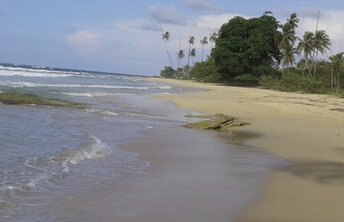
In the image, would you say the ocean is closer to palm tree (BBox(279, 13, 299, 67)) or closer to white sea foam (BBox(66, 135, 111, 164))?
white sea foam (BBox(66, 135, 111, 164))

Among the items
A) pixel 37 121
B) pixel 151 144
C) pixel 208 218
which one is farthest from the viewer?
pixel 37 121

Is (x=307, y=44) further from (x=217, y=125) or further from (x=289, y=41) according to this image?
(x=217, y=125)

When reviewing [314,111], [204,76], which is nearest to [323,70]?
[204,76]

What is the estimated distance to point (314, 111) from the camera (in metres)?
25.2

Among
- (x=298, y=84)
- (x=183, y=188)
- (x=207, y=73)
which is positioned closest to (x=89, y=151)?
(x=183, y=188)

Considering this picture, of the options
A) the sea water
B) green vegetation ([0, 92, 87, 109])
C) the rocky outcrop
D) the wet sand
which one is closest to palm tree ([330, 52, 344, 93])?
green vegetation ([0, 92, 87, 109])

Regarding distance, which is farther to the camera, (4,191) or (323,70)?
(323,70)

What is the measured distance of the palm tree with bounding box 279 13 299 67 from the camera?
236 ft

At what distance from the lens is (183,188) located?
7699 millimetres

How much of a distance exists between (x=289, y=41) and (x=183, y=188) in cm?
6731

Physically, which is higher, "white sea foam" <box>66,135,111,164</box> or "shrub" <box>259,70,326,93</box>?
"shrub" <box>259,70,326,93</box>

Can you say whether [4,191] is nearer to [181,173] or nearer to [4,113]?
[181,173]

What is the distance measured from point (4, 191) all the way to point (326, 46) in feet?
209

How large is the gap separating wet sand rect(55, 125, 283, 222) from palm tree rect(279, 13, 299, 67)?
6198 cm
